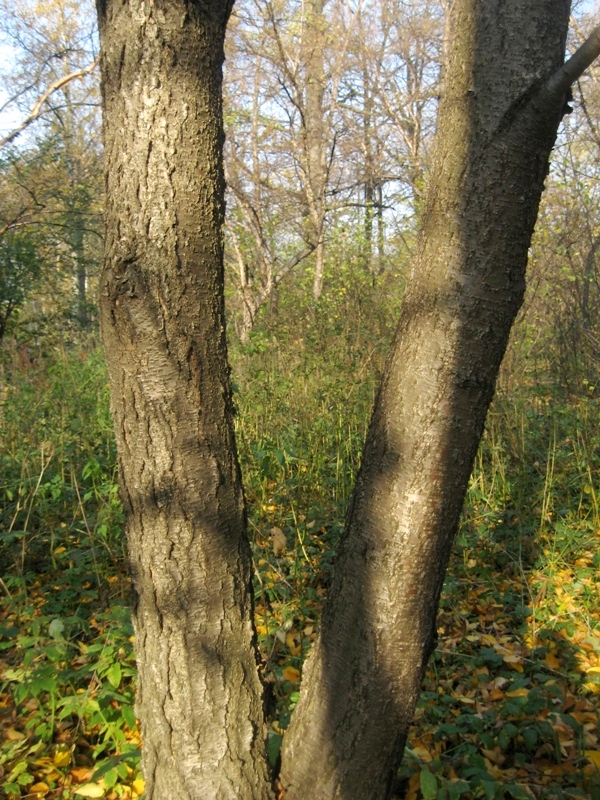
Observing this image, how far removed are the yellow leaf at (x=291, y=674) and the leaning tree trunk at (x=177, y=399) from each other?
0.92m

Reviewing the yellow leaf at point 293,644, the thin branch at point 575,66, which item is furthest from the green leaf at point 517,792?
the thin branch at point 575,66

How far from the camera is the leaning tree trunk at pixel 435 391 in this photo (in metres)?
1.66

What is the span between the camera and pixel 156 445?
176cm

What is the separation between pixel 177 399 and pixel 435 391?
2.26ft

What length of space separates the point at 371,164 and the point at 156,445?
14.4 m

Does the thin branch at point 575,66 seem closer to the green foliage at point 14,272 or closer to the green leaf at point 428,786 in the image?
the green leaf at point 428,786

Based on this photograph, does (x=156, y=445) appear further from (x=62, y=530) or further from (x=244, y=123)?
(x=244, y=123)

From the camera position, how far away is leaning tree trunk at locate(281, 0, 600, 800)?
166 centimetres

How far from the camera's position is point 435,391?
175cm

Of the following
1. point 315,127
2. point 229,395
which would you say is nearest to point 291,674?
point 229,395

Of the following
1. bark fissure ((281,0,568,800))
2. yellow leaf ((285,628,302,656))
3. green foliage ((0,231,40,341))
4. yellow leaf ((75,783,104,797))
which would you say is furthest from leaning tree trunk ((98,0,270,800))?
green foliage ((0,231,40,341))

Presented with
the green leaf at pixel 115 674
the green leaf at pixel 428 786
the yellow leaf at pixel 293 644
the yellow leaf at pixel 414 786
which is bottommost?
the yellow leaf at pixel 414 786

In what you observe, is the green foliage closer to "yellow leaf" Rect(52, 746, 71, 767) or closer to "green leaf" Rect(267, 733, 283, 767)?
"yellow leaf" Rect(52, 746, 71, 767)

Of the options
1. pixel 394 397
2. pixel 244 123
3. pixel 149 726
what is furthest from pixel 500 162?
pixel 244 123
